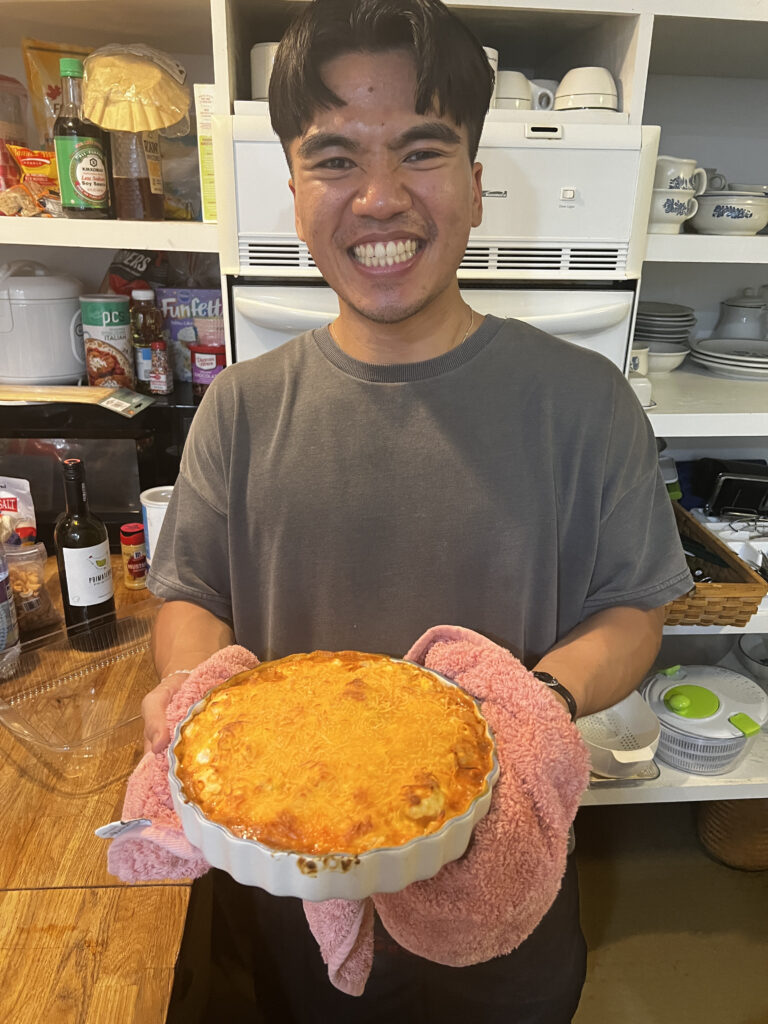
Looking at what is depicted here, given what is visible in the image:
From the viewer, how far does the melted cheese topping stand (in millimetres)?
562

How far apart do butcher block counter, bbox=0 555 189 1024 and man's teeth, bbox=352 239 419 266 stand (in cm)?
75

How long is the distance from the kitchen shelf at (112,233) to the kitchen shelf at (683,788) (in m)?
1.36

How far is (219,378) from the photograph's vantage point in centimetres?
96

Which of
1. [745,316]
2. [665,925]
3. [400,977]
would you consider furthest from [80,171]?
[665,925]

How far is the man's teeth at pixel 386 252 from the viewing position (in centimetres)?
81

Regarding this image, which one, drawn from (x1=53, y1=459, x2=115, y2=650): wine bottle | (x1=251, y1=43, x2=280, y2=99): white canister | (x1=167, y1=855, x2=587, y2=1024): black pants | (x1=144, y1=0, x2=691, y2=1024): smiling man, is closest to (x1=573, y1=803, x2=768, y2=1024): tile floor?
(x1=167, y1=855, x2=587, y2=1024): black pants

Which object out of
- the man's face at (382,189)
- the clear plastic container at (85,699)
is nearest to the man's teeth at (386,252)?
the man's face at (382,189)

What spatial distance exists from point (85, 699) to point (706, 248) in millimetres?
1349

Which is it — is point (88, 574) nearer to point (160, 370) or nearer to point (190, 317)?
point (160, 370)

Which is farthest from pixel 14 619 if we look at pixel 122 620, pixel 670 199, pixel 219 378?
pixel 670 199

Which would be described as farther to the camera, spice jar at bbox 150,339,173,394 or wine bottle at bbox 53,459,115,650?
spice jar at bbox 150,339,173,394

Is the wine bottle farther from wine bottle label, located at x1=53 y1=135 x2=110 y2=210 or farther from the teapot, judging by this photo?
the teapot

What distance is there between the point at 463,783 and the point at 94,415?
116 centimetres

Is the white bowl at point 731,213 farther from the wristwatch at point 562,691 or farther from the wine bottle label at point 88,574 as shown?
the wine bottle label at point 88,574
